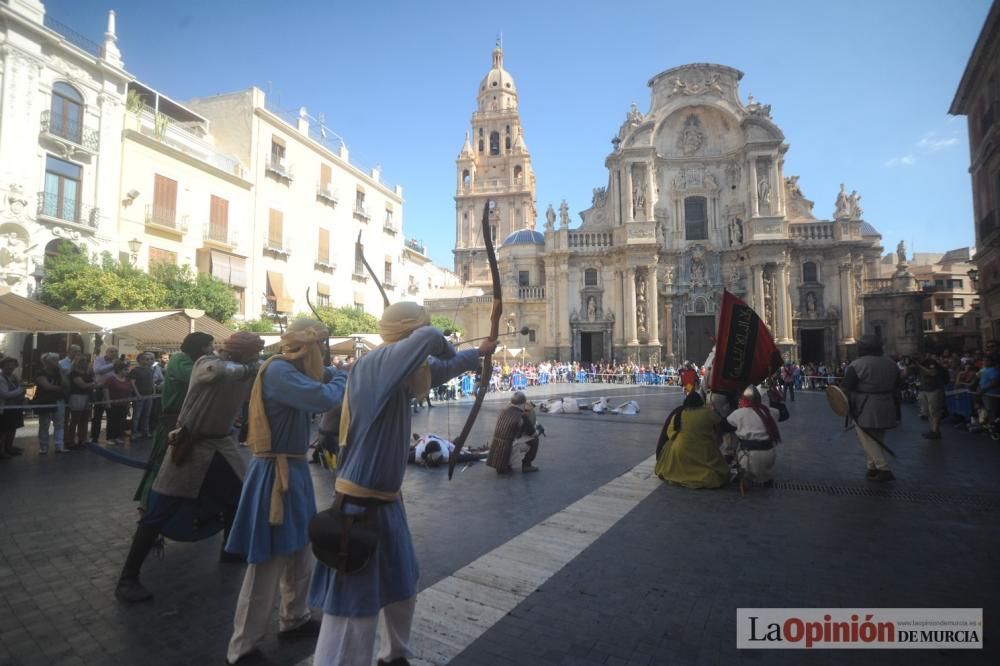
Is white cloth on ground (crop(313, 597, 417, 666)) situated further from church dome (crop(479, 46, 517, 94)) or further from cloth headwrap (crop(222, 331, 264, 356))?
church dome (crop(479, 46, 517, 94))

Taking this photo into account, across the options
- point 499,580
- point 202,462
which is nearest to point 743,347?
point 499,580

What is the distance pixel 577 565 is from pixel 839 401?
16.5 feet

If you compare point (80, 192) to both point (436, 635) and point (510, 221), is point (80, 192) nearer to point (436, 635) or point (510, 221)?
point (436, 635)

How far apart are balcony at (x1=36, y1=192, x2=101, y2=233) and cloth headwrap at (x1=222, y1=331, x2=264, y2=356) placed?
18040 mm

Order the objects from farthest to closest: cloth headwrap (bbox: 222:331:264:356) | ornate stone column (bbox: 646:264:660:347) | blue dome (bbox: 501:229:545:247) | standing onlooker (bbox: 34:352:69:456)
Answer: blue dome (bbox: 501:229:545:247)
ornate stone column (bbox: 646:264:660:347)
standing onlooker (bbox: 34:352:69:456)
cloth headwrap (bbox: 222:331:264:356)

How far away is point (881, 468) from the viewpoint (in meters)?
6.60

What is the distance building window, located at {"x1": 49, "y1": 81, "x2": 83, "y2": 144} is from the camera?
54.5ft

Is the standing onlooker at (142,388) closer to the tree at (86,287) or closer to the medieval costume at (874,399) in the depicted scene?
the tree at (86,287)

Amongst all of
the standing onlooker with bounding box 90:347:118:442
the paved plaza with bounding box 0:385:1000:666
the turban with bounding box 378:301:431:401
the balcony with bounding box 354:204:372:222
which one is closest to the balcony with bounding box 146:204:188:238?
the balcony with bounding box 354:204:372:222

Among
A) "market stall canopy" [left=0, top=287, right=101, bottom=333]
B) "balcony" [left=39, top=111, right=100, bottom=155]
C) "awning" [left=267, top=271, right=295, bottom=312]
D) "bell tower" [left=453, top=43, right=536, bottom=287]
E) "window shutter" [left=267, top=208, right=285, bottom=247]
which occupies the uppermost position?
"bell tower" [left=453, top=43, right=536, bottom=287]

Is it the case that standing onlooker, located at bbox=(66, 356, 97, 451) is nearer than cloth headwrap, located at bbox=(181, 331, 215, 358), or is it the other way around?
cloth headwrap, located at bbox=(181, 331, 215, 358)

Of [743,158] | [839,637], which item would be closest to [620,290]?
[743,158]

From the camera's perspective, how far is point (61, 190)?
16.7 meters

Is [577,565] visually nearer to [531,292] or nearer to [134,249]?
[134,249]
